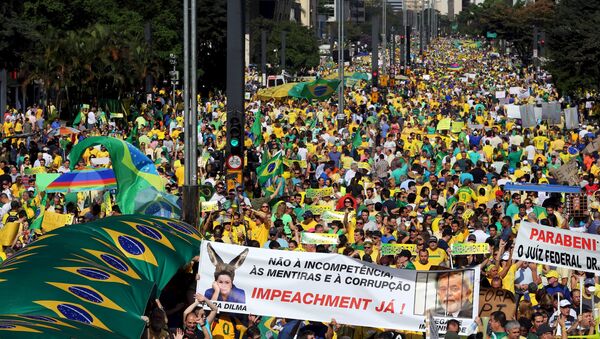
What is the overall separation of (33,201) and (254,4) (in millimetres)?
119888

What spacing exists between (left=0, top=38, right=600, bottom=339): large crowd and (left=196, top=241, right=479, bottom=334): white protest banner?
8.2 inches

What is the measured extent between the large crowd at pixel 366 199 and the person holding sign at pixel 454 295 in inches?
7.2

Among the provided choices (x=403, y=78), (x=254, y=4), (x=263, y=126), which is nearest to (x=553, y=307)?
(x=263, y=126)

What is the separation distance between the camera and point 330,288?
43.1 ft

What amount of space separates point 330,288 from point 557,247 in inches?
114

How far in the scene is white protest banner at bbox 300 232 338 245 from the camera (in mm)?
16188

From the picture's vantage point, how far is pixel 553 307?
14.2 meters

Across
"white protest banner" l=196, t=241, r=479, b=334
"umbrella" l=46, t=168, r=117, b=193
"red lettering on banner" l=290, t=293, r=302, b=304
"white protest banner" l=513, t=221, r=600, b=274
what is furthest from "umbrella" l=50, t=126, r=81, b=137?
"red lettering on banner" l=290, t=293, r=302, b=304

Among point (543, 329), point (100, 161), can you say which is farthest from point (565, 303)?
point (100, 161)

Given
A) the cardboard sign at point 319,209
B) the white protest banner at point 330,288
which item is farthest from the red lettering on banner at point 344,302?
the cardboard sign at point 319,209

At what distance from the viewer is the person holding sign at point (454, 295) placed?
41.9 feet

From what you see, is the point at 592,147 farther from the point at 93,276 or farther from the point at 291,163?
the point at 93,276

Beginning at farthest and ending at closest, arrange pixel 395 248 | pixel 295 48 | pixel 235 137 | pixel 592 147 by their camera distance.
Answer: pixel 295 48 → pixel 592 147 → pixel 235 137 → pixel 395 248

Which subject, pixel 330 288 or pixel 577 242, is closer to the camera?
pixel 330 288
